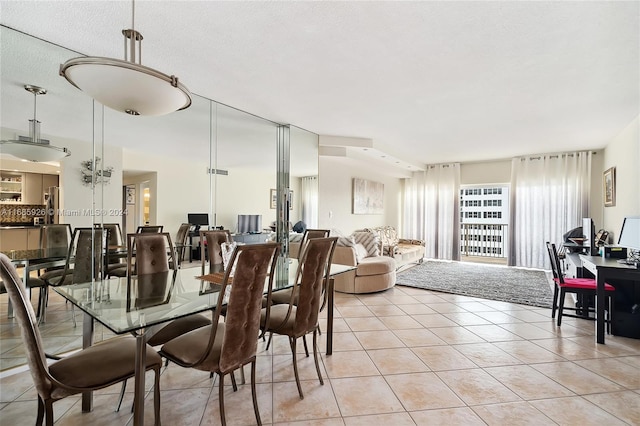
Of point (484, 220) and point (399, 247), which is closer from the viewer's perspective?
point (399, 247)

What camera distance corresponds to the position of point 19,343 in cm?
248

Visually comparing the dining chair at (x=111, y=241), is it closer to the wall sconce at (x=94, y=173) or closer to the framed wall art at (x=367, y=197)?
the wall sconce at (x=94, y=173)

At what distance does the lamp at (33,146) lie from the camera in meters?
2.34

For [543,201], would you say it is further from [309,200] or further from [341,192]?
[309,200]

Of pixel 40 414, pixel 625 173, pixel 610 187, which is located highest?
pixel 625 173

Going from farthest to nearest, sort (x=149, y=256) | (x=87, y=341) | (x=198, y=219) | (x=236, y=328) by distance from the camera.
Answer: (x=198, y=219), (x=149, y=256), (x=87, y=341), (x=236, y=328)

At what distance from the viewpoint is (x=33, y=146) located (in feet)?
7.80

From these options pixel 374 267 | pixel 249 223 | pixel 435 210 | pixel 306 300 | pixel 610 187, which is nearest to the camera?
pixel 306 300

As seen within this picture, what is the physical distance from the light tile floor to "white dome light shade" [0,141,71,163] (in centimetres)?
152

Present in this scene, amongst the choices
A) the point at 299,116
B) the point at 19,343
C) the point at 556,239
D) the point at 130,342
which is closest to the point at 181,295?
the point at 130,342

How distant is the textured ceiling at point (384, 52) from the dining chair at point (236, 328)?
1.59 m

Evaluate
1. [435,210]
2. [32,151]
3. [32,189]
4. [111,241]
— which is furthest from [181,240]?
[435,210]

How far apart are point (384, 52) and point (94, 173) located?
2823 millimetres

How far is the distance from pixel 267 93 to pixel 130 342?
2.70 metres
